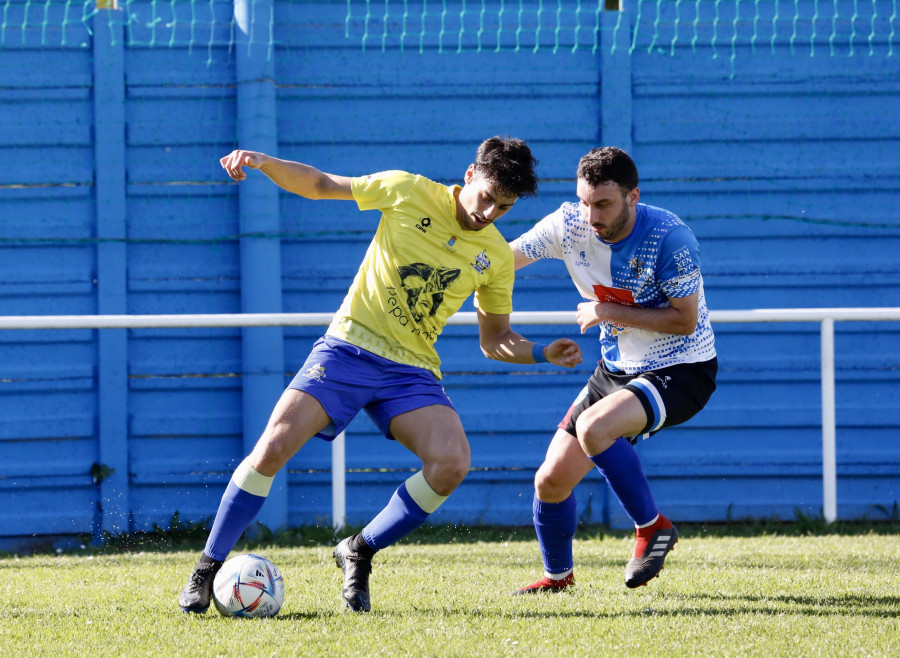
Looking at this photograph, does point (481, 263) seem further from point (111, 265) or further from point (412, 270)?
point (111, 265)

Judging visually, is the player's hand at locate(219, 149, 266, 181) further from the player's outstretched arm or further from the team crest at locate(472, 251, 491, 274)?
the team crest at locate(472, 251, 491, 274)

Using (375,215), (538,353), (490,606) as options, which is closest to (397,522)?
(490,606)

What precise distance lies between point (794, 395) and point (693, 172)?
1546 millimetres

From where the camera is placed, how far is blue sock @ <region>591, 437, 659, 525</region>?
4.01 m

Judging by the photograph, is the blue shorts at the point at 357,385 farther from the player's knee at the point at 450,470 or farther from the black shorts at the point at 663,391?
the black shorts at the point at 663,391

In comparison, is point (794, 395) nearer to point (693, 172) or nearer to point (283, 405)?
point (693, 172)

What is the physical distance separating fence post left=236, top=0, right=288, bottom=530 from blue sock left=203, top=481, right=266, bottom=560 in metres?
2.44

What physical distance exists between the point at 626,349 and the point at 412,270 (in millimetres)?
973

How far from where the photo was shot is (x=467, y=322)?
5738mm

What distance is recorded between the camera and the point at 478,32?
6.45m

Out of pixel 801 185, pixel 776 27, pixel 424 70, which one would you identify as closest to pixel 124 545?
pixel 424 70

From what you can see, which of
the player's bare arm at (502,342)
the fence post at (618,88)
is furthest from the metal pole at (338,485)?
the fence post at (618,88)

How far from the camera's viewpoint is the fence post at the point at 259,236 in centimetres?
617

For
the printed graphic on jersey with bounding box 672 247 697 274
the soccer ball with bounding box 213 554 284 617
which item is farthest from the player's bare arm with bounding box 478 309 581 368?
the soccer ball with bounding box 213 554 284 617
